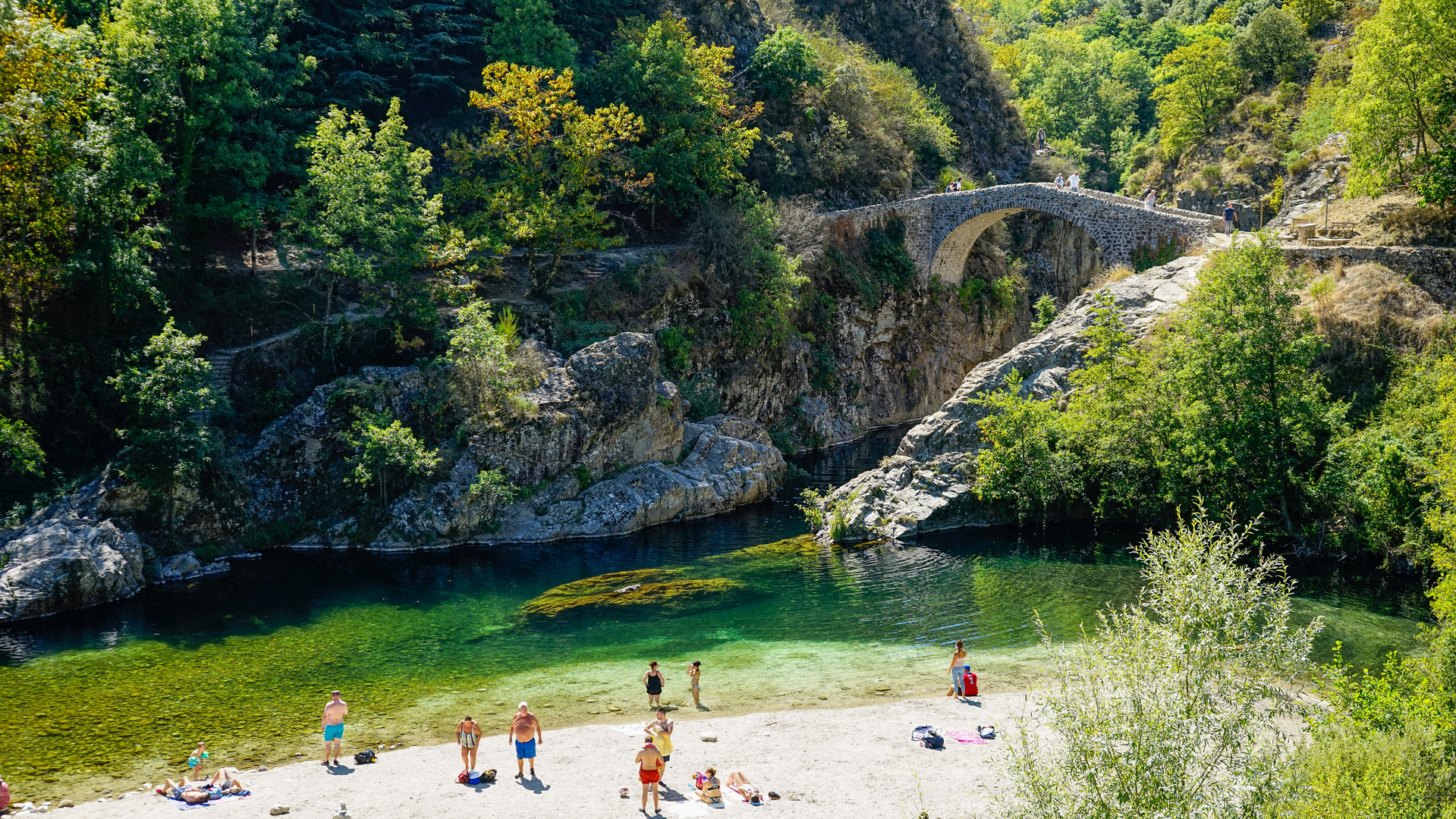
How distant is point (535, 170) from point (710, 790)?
107ft

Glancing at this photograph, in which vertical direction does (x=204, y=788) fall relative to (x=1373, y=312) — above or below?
below

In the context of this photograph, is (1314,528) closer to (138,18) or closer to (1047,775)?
(1047,775)

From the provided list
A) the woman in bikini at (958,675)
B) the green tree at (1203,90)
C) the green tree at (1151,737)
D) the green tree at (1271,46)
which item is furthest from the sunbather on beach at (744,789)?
the green tree at (1271,46)

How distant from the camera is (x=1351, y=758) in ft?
48.9

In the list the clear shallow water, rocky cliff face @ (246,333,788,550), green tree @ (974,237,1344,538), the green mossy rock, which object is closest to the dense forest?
green tree @ (974,237,1344,538)

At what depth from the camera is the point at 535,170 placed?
44.8 meters

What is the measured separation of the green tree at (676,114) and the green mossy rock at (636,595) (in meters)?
24.3

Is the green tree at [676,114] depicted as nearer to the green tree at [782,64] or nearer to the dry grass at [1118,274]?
the green tree at [782,64]

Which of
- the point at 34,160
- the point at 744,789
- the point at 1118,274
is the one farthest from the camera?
the point at 1118,274

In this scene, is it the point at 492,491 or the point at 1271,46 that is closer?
the point at 492,491

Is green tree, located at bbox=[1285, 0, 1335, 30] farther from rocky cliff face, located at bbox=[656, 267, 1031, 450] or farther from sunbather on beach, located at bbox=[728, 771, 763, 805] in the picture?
sunbather on beach, located at bbox=[728, 771, 763, 805]

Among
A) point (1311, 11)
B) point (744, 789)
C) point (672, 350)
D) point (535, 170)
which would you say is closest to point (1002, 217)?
point (1311, 11)

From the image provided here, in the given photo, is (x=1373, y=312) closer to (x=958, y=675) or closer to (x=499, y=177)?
(x=958, y=675)

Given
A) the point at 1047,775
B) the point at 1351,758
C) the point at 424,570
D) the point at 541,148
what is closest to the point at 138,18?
the point at 541,148
